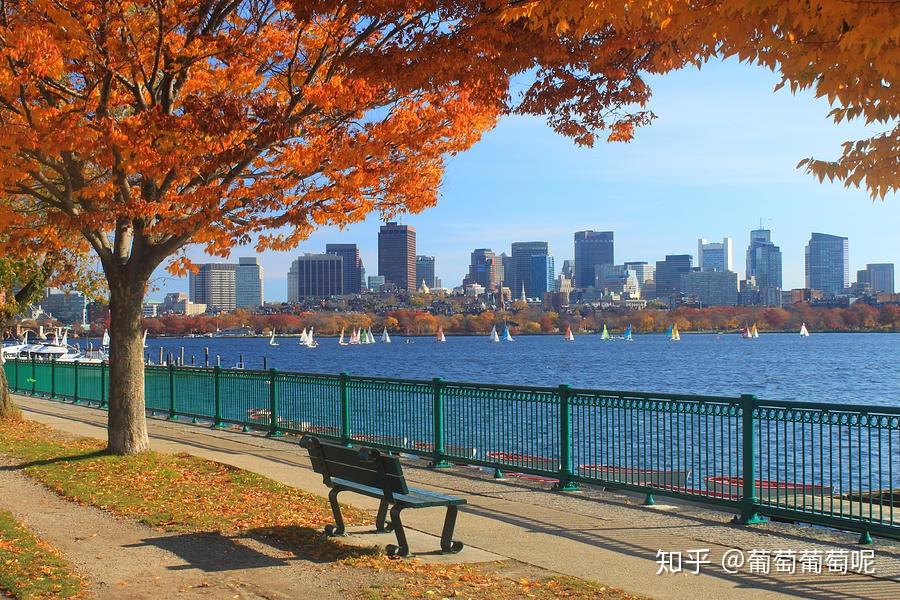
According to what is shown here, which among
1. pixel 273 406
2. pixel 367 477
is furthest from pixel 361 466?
pixel 273 406

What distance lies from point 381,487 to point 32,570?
294 cm

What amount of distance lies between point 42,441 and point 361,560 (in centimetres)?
1087

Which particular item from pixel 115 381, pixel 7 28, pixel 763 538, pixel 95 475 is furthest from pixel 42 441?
pixel 763 538

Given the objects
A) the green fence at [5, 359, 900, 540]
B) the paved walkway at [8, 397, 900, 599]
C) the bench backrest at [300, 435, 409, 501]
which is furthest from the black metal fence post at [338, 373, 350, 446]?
the bench backrest at [300, 435, 409, 501]

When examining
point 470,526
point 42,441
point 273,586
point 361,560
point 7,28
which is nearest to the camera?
point 273,586

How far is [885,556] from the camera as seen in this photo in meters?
8.81

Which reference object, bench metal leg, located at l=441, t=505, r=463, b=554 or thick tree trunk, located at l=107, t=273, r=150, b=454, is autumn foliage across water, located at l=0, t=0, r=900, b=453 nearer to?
thick tree trunk, located at l=107, t=273, r=150, b=454

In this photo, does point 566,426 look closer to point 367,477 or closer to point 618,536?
point 618,536

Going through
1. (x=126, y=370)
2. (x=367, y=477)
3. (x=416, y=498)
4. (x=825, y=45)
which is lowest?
(x=416, y=498)

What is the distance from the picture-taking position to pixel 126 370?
47.6 feet

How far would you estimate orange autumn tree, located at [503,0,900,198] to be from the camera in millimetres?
5590

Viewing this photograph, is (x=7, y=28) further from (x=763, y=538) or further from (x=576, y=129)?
(x=763, y=538)

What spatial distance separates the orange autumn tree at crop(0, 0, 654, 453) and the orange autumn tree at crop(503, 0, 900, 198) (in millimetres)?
3634

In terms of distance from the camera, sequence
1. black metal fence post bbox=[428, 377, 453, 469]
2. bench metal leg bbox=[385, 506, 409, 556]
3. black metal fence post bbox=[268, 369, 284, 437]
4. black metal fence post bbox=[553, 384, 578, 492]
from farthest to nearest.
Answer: black metal fence post bbox=[268, 369, 284, 437]
black metal fence post bbox=[428, 377, 453, 469]
black metal fence post bbox=[553, 384, 578, 492]
bench metal leg bbox=[385, 506, 409, 556]
